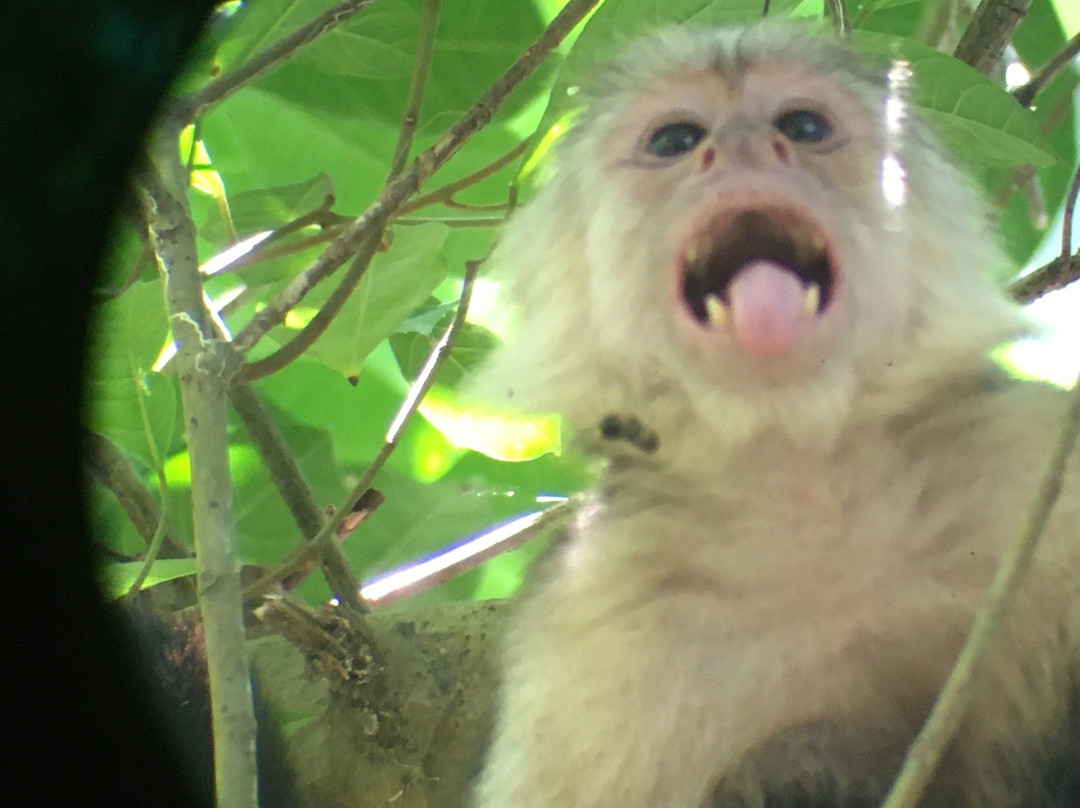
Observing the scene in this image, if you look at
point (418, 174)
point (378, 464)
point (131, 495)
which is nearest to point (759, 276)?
point (418, 174)

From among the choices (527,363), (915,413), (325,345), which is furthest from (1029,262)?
(325,345)

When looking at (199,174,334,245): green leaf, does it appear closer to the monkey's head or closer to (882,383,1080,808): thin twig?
the monkey's head

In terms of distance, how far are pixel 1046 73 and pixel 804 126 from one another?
546mm

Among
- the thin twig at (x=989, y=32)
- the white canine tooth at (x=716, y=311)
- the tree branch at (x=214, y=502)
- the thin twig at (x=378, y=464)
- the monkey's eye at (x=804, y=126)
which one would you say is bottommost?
the tree branch at (x=214, y=502)

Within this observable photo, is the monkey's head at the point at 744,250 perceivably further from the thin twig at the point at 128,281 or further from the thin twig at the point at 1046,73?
the thin twig at the point at 128,281

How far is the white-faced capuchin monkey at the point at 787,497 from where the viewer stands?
3.78 feet

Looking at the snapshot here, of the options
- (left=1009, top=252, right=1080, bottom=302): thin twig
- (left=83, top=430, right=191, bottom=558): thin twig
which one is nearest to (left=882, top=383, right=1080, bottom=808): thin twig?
(left=1009, top=252, right=1080, bottom=302): thin twig

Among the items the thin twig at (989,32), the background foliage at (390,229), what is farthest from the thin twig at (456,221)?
the thin twig at (989,32)

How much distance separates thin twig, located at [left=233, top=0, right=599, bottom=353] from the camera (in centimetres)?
132


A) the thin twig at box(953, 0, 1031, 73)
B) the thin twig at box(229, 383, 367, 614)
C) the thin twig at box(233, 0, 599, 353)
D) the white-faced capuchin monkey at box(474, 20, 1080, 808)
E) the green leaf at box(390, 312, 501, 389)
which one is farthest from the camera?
the green leaf at box(390, 312, 501, 389)

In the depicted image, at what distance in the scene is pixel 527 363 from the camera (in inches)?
58.5

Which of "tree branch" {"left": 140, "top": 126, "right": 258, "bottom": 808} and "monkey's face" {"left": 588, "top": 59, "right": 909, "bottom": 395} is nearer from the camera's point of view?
"tree branch" {"left": 140, "top": 126, "right": 258, "bottom": 808}

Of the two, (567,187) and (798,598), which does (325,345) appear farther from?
(798,598)

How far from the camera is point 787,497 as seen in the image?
1278mm
